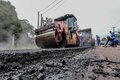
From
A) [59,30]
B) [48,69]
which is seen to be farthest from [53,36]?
[48,69]

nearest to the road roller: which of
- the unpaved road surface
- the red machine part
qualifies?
the red machine part

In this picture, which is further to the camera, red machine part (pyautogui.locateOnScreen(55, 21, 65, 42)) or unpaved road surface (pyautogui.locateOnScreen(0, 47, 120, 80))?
red machine part (pyautogui.locateOnScreen(55, 21, 65, 42))

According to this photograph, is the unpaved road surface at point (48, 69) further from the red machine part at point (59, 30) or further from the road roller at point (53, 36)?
the red machine part at point (59, 30)

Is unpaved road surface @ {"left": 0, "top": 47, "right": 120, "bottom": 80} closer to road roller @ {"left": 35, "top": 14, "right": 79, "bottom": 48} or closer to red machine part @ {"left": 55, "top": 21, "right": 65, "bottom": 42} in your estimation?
road roller @ {"left": 35, "top": 14, "right": 79, "bottom": 48}

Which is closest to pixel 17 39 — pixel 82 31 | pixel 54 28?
pixel 82 31

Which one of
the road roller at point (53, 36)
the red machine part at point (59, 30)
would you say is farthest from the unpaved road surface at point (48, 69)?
the red machine part at point (59, 30)

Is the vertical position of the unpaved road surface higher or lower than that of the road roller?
lower

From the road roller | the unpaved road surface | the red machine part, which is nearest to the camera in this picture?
the unpaved road surface

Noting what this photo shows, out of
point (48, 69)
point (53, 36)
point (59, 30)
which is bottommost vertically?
point (48, 69)

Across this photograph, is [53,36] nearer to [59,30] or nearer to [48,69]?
[59,30]

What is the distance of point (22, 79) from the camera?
0.62 metres

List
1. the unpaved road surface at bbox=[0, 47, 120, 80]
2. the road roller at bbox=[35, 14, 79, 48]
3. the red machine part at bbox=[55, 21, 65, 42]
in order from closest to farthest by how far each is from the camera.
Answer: the unpaved road surface at bbox=[0, 47, 120, 80] → the road roller at bbox=[35, 14, 79, 48] → the red machine part at bbox=[55, 21, 65, 42]

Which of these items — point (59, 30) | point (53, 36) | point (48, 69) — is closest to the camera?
point (48, 69)

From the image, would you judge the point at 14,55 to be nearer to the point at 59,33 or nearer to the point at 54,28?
the point at 54,28
